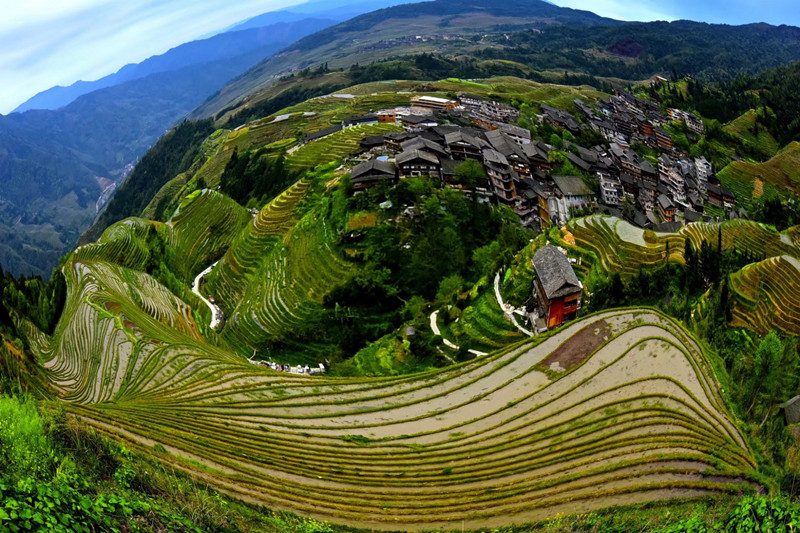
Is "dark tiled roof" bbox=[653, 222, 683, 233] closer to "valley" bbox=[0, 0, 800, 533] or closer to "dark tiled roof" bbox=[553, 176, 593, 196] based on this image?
"valley" bbox=[0, 0, 800, 533]

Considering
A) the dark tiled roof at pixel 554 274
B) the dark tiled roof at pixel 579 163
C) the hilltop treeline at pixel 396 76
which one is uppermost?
the hilltop treeline at pixel 396 76

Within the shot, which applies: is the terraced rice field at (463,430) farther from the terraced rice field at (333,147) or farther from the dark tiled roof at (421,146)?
the terraced rice field at (333,147)

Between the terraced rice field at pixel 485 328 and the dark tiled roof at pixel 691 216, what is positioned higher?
the terraced rice field at pixel 485 328

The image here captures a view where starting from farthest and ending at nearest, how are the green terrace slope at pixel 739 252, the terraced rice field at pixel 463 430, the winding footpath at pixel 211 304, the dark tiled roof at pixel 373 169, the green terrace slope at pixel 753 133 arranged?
the green terrace slope at pixel 753 133
the dark tiled roof at pixel 373 169
the winding footpath at pixel 211 304
the green terrace slope at pixel 739 252
the terraced rice field at pixel 463 430

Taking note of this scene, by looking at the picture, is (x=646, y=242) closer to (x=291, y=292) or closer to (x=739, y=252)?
(x=739, y=252)

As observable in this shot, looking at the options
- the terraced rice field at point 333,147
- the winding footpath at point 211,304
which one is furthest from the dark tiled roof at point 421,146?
the winding footpath at point 211,304

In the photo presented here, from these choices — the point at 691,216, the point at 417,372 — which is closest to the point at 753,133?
the point at 691,216

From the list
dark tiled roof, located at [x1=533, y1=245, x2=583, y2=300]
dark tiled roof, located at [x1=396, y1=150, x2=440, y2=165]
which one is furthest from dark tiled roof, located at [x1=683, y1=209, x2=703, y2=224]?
dark tiled roof, located at [x1=533, y1=245, x2=583, y2=300]
